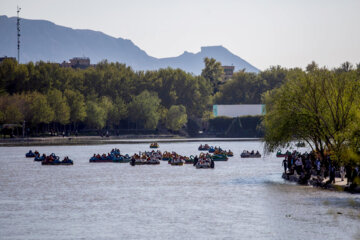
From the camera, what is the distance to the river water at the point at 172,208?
4097 centimetres

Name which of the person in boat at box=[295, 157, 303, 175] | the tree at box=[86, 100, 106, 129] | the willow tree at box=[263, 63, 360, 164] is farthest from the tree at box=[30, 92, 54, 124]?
the person in boat at box=[295, 157, 303, 175]

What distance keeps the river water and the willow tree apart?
5.21 meters

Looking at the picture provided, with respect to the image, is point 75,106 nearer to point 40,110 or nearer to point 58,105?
point 58,105

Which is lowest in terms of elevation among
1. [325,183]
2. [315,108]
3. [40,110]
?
[325,183]

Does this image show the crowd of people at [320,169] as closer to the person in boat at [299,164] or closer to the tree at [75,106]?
the person in boat at [299,164]

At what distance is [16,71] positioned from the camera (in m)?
179

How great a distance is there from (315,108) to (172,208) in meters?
20.6

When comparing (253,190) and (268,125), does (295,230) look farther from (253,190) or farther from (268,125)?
(268,125)

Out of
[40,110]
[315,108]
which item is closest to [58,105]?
[40,110]

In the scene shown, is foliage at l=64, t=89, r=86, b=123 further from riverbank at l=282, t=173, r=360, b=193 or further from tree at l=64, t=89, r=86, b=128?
riverbank at l=282, t=173, r=360, b=193

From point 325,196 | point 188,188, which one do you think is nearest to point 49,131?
point 188,188

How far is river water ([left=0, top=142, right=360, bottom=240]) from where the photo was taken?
40969 millimetres

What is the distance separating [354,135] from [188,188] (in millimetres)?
17987

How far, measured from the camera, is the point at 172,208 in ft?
167
